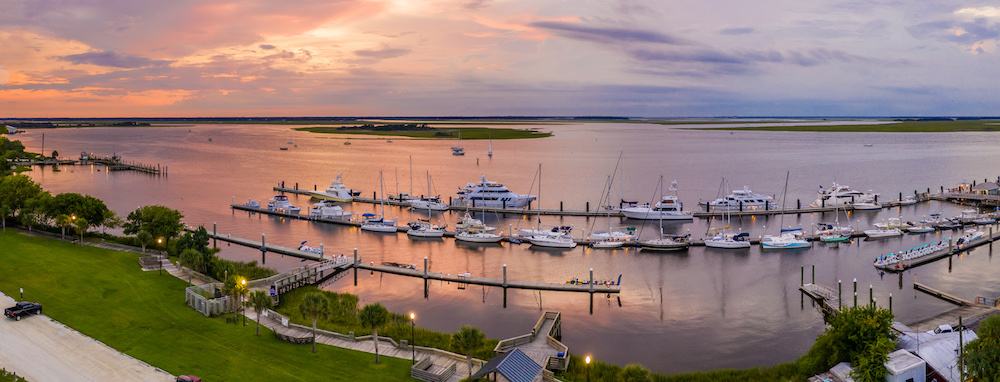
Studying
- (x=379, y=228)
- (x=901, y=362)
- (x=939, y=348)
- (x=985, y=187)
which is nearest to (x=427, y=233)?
(x=379, y=228)

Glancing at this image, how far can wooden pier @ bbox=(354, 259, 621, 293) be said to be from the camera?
37406mm

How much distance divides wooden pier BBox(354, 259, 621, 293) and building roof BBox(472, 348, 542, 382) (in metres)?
15.5

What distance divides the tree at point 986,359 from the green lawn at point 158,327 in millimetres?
18952

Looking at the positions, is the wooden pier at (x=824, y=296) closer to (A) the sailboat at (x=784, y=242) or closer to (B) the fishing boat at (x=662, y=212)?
(A) the sailboat at (x=784, y=242)

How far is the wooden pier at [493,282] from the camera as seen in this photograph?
3741 cm

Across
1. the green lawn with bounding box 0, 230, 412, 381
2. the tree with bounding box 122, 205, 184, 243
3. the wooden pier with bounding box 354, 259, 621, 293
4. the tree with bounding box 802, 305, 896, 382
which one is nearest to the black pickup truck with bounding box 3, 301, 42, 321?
the green lawn with bounding box 0, 230, 412, 381

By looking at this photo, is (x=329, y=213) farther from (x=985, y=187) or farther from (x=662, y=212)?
(x=985, y=187)

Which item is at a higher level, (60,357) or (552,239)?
(552,239)

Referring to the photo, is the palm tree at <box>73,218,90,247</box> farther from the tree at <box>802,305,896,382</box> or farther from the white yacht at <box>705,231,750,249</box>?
the white yacht at <box>705,231,750,249</box>

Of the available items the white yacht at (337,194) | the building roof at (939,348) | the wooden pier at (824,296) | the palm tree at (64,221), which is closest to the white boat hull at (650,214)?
the wooden pier at (824,296)

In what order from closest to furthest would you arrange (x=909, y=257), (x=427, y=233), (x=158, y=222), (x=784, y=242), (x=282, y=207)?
(x=158, y=222), (x=909, y=257), (x=784, y=242), (x=427, y=233), (x=282, y=207)

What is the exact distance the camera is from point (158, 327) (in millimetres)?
26656

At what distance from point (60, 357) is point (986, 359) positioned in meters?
32.5

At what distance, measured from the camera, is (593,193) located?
3236 inches
